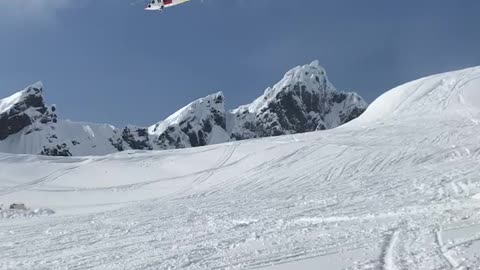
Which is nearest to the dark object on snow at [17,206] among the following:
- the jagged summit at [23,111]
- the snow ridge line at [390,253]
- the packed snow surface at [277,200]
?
the packed snow surface at [277,200]

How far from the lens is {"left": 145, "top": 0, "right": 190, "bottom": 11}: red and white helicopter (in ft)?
114

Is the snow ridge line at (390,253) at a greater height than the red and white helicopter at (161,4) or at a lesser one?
lesser

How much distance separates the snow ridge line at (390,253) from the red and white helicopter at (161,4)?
2437cm

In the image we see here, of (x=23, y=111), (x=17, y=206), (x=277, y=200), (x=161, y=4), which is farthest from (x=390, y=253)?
(x=23, y=111)

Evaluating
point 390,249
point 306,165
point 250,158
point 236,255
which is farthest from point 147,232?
point 250,158

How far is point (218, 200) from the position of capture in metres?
26.0

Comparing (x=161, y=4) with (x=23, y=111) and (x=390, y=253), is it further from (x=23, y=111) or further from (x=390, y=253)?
(x=23, y=111)

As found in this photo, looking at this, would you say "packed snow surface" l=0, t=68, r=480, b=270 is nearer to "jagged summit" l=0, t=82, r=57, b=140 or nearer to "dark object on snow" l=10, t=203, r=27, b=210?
"dark object on snow" l=10, t=203, r=27, b=210

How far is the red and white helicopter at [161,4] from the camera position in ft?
114

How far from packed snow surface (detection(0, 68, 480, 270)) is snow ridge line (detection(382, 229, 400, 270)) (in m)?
0.03

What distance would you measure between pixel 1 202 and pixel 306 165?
1647 cm

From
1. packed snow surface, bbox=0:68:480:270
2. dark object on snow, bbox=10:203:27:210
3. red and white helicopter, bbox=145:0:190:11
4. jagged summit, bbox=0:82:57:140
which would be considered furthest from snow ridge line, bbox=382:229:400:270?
jagged summit, bbox=0:82:57:140

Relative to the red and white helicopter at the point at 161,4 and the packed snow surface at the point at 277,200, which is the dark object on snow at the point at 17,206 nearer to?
the packed snow surface at the point at 277,200

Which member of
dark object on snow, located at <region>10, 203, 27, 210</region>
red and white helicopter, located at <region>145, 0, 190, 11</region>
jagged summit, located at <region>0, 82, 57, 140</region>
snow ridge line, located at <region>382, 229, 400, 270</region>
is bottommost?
snow ridge line, located at <region>382, 229, 400, 270</region>
